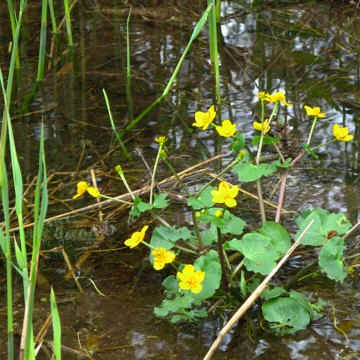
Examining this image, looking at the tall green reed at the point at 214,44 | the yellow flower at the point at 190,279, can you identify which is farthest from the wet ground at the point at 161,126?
the yellow flower at the point at 190,279

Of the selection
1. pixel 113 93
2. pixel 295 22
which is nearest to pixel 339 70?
pixel 295 22

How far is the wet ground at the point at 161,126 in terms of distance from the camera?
5.42 feet

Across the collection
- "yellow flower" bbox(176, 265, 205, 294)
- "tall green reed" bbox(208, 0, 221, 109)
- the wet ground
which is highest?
"tall green reed" bbox(208, 0, 221, 109)

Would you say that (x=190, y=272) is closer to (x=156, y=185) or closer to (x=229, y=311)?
(x=229, y=311)

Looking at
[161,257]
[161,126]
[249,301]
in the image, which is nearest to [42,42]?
[161,126]

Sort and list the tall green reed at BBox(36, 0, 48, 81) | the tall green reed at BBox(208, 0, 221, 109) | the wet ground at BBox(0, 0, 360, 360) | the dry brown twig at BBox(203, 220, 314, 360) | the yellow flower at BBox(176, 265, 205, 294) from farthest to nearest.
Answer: the tall green reed at BBox(36, 0, 48, 81)
the tall green reed at BBox(208, 0, 221, 109)
the wet ground at BBox(0, 0, 360, 360)
the yellow flower at BBox(176, 265, 205, 294)
the dry brown twig at BBox(203, 220, 314, 360)

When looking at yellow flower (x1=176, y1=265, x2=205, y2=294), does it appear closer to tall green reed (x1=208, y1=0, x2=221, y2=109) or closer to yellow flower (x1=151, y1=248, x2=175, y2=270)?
yellow flower (x1=151, y1=248, x2=175, y2=270)

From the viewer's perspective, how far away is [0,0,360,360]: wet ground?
165 cm

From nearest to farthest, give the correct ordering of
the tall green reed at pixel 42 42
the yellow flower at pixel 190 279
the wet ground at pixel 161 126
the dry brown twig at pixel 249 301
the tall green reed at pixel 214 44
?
the dry brown twig at pixel 249 301
the yellow flower at pixel 190 279
the wet ground at pixel 161 126
the tall green reed at pixel 214 44
the tall green reed at pixel 42 42

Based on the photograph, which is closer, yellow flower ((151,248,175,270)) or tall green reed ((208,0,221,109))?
yellow flower ((151,248,175,270))

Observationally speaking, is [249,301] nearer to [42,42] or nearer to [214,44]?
[214,44]

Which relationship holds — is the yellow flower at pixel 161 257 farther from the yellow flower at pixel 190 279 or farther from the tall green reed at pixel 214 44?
the tall green reed at pixel 214 44

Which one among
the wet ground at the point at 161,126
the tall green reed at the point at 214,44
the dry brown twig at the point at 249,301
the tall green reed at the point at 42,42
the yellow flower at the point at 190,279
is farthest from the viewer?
the tall green reed at the point at 42,42

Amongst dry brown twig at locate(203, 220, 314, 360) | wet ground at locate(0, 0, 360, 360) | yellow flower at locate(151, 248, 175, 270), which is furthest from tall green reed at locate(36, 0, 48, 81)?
dry brown twig at locate(203, 220, 314, 360)
